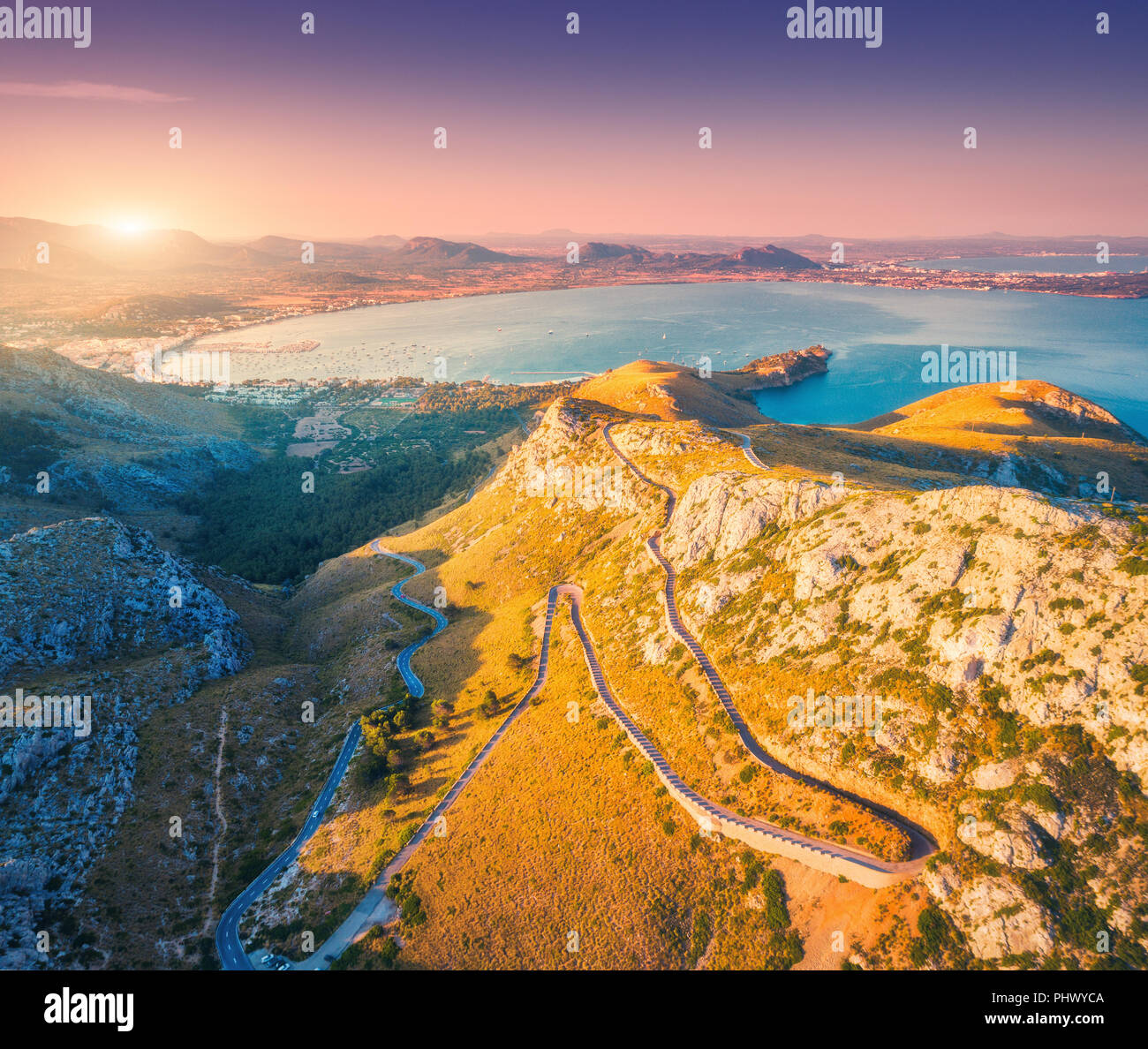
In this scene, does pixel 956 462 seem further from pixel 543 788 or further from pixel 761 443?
pixel 543 788

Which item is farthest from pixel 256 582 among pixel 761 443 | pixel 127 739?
pixel 761 443

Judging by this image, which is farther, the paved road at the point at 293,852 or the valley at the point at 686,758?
the paved road at the point at 293,852

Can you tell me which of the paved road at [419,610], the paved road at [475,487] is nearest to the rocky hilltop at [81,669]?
the paved road at [419,610]

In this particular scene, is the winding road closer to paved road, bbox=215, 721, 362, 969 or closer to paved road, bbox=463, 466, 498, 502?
paved road, bbox=215, 721, 362, 969

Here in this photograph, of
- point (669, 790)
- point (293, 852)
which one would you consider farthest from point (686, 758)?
point (293, 852)

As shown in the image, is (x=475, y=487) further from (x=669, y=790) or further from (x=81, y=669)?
(x=669, y=790)

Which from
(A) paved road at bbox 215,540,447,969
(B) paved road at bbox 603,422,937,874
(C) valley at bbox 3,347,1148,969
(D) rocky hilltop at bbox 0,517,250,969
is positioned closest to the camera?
(C) valley at bbox 3,347,1148,969

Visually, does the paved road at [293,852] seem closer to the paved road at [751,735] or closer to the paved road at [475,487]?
the paved road at [751,735]

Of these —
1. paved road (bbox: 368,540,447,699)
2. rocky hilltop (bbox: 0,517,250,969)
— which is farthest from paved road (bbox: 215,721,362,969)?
rocky hilltop (bbox: 0,517,250,969)

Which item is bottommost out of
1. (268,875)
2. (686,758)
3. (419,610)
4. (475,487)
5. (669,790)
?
(268,875)
